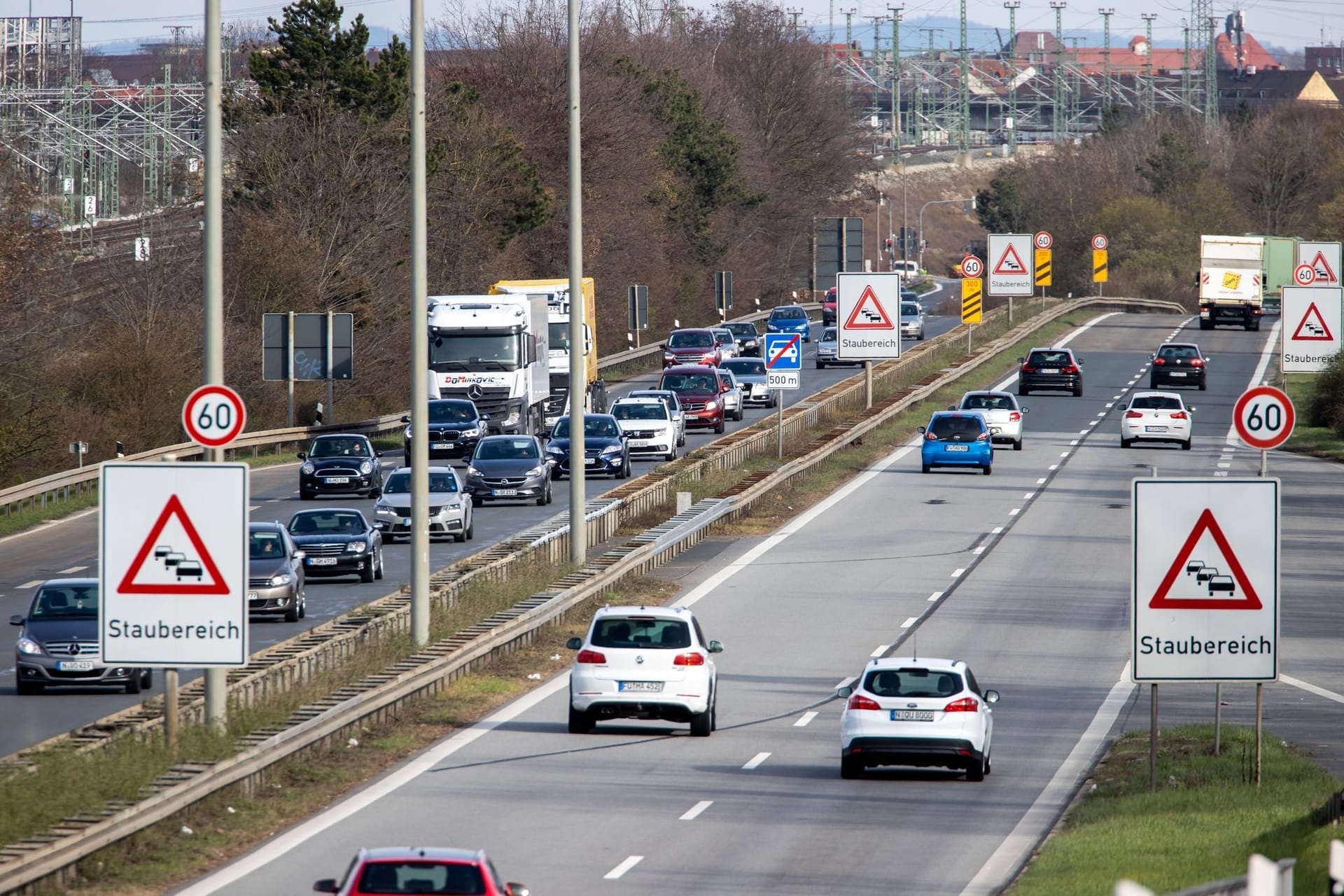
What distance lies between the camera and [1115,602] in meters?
31.5

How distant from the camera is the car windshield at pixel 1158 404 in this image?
5188cm

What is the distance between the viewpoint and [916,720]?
1941 centimetres

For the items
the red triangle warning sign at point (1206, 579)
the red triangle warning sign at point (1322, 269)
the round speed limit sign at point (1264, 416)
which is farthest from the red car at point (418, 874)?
the red triangle warning sign at point (1322, 269)

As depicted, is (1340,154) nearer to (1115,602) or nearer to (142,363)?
(142,363)

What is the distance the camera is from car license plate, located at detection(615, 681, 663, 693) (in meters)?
21.4

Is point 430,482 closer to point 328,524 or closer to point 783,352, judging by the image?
point 328,524

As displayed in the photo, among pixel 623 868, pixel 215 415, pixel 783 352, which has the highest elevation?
pixel 783 352

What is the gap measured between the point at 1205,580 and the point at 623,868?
5.20 metres

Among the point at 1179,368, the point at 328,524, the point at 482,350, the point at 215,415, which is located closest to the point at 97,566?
the point at 328,524

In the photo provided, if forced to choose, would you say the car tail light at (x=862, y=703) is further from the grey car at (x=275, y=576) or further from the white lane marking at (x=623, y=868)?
the grey car at (x=275, y=576)

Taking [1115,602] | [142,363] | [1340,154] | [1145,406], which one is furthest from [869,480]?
[1340,154]

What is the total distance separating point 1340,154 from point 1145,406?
91.6 metres

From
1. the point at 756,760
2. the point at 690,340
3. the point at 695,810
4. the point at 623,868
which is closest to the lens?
the point at 623,868

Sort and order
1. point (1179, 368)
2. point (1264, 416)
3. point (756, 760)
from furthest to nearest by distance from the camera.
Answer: point (1179, 368), point (756, 760), point (1264, 416)
